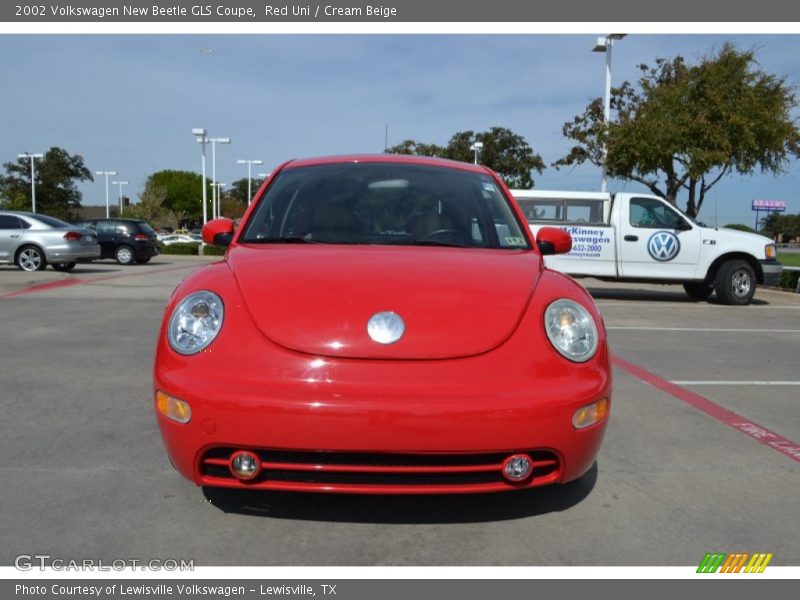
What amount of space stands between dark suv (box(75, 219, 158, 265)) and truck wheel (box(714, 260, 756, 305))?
52.2 feet

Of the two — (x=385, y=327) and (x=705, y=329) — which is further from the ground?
(x=385, y=327)

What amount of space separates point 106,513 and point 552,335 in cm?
188

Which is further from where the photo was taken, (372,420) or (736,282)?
(736,282)

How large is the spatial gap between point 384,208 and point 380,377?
60.7 inches

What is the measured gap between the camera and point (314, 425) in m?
2.40

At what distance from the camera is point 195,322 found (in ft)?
8.92

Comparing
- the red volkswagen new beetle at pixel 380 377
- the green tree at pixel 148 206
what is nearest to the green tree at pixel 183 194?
the green tree at pixel 148 206

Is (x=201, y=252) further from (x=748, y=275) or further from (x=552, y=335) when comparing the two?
(x=552, y=335)

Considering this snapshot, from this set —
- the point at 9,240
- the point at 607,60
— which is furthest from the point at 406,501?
the point at 607,60

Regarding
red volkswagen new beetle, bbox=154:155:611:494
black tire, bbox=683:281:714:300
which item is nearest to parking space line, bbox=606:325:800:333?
black tire, bbox=683:281:714:300

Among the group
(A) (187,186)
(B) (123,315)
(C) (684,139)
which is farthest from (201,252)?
(A) (187,186)

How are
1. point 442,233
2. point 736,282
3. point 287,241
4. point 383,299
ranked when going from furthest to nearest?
point 736,282 < point 442,233 < point 287,241 < point 383,299

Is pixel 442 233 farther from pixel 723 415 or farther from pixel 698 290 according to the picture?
pixel 698 290
